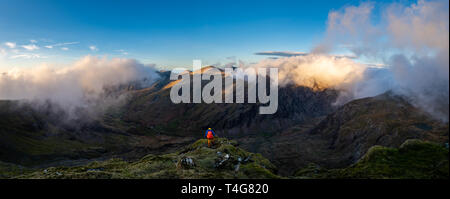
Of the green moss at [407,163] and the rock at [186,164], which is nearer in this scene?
the green moss at [407,163]

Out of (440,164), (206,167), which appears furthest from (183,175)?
(440,164)

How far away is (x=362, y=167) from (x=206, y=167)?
38.7m

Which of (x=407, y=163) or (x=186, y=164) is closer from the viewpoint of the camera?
(x=186, y=164)

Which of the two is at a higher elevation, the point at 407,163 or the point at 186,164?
the point at 186,164

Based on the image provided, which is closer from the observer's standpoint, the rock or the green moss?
the green moss
